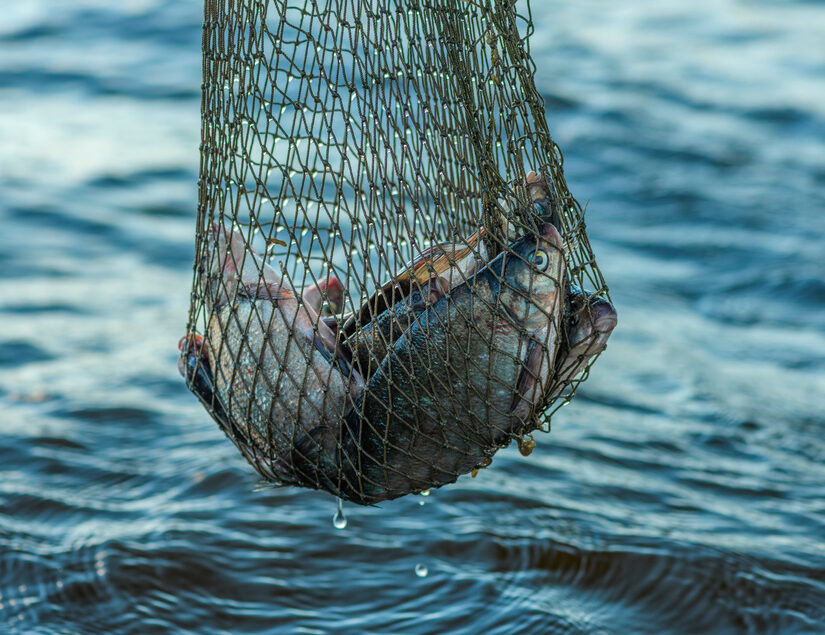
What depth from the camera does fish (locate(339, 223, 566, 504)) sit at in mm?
3578

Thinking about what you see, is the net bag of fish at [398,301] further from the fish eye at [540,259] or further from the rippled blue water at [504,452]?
the rippled blue water at [504,452]

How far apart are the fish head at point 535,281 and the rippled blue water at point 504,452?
2.59 metres

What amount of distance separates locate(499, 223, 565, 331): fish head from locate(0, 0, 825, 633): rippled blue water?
102 inches

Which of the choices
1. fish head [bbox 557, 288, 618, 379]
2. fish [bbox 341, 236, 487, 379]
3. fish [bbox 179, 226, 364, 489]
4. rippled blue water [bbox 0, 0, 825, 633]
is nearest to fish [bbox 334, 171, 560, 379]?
fish [bbox 341, 236, 487, 379]

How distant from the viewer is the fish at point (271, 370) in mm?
3760

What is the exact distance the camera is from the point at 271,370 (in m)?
3.84

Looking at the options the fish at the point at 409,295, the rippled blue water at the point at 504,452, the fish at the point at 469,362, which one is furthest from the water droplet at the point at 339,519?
the fish at the point at 409,295

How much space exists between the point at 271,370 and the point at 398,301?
0.50 meters

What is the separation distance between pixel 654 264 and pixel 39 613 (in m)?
6.30

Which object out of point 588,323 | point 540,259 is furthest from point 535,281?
point 588,323

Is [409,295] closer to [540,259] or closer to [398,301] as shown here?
[398,301]

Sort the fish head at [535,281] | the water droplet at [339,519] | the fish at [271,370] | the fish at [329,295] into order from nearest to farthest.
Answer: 1. the fish head at [535,281]
2. the fish at [271,370]
3. the fish at [329,295]
4. the water droplet at [339,519]

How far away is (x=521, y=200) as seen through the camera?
12.2 ft

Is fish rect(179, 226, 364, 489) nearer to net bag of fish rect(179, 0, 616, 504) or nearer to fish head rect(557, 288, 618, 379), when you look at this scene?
net bag of fish rect(179, 0, 616, 504)
